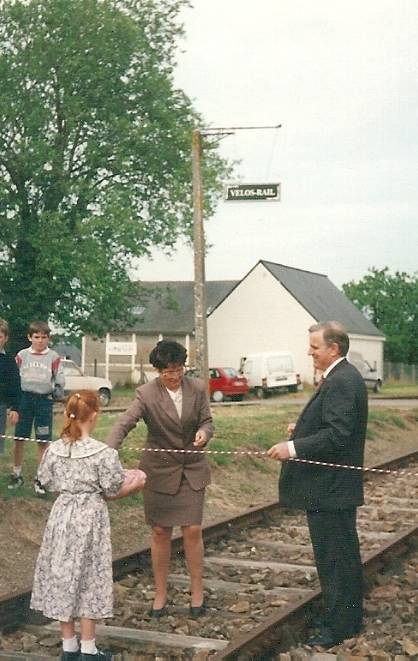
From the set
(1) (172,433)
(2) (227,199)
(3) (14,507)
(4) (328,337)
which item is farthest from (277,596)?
(2) (227,199)

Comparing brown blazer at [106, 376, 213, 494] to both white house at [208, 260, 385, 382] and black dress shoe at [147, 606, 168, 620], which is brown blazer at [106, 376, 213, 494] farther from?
white house at [208, 260, 385, 382]

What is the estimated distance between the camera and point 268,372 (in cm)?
4681

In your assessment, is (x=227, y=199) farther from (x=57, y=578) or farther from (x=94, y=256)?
(x=94, y=256)

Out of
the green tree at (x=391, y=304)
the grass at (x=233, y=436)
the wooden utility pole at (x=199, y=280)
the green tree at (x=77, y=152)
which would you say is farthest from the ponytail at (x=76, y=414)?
the green tree at (x=391, y=304)

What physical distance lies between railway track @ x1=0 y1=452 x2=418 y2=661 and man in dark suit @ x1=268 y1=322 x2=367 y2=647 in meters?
0.36

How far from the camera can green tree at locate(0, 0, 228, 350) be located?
35750mm

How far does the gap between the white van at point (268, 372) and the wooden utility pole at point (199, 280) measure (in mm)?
24196


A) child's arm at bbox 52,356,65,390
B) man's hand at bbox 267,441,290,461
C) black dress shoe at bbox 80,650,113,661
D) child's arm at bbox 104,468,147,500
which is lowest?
black dress shoe at bbox 80,650,113,661

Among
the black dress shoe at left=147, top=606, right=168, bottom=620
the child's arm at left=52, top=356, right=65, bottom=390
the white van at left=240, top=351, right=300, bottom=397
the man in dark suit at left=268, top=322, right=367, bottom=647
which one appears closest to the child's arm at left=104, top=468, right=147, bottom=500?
the man in dark suit at left=268, top=322, right=367, bottom=647

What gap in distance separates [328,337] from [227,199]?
12287mm

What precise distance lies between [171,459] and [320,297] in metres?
58.7

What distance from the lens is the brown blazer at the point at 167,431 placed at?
7000 millimetres

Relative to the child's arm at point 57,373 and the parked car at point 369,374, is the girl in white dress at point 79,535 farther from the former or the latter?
the parked car at point 369,374

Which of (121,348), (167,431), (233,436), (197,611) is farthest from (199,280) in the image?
(121,348)
